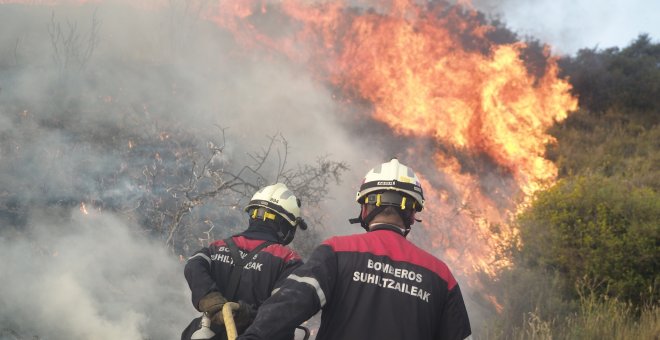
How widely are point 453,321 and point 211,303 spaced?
1.75 m

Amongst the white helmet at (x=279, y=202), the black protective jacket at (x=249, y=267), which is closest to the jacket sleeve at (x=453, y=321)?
the black protective jacket at (x=249, y=267)

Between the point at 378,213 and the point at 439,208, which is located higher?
the point at 439,208

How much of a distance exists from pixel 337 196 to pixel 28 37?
12.1 m

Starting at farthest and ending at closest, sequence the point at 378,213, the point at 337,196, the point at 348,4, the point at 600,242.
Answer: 1. the point at 348,4
2. the point at 337,196
3. the point at 600,242
4. the point at 378,213

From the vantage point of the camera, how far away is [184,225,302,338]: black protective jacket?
374 centimetres

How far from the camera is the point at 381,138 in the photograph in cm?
1566

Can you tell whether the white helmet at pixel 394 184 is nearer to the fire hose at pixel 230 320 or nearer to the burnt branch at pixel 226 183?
the fire hose at pixel 230 320

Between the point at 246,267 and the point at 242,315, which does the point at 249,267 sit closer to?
the point at 246,267

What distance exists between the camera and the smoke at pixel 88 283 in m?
5.95

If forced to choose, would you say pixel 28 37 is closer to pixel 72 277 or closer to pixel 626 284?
pixel 72 277

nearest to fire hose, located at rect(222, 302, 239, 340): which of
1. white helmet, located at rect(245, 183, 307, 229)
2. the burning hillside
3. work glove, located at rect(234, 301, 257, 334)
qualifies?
work glove, located at rect(234, 301, 257, 334)

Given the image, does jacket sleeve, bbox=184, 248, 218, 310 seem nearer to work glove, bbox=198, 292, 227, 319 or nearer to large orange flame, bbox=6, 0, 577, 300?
work glove, bbox=198, 292, 227, 319

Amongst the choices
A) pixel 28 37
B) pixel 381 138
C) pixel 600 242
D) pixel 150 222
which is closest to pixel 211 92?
pixel 381 138

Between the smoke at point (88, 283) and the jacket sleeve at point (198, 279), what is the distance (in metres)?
3.00
